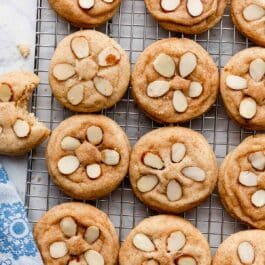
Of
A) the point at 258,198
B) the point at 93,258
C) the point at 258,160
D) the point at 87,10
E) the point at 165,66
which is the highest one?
the point at 87,10

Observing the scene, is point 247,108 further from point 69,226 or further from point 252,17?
point 69,226

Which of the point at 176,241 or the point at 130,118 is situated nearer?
the point at 176,241

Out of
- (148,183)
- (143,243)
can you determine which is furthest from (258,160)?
(143,243)

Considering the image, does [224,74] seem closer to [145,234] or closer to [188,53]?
[188,53]

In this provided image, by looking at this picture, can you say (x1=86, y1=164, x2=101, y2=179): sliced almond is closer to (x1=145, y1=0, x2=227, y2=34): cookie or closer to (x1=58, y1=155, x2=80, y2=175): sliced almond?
(x1=58, y1=155, x2=80, y2=175): sliced almond

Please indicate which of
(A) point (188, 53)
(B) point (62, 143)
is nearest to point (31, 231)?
(B) point (62, 143)

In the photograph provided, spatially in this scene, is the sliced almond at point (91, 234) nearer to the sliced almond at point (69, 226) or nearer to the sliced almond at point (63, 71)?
the sliced almond at point (69, 226)
